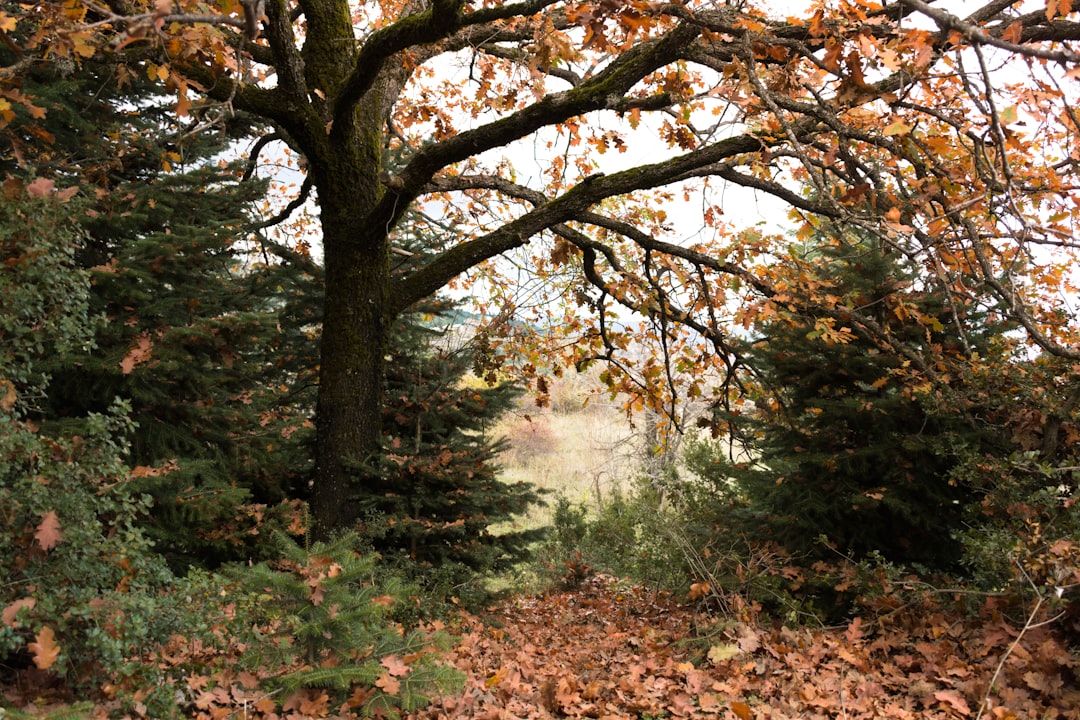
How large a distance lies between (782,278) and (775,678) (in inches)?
149

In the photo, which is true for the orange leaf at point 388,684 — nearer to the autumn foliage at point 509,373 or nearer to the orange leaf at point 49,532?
the autumn foliage at point 509,373

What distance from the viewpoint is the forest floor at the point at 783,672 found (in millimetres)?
3936

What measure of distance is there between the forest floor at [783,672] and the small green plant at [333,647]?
1.25 feet

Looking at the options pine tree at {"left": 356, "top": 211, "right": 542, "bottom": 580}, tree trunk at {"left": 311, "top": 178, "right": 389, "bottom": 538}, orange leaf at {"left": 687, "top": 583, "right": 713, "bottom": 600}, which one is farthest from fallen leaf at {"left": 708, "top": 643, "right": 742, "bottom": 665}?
tree trunk at {"left": 311, "top": 178, "right": 389, "bottom": 538}

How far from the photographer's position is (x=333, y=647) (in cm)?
361

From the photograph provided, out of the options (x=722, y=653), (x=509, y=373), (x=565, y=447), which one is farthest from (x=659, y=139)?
(x=565, y=447)

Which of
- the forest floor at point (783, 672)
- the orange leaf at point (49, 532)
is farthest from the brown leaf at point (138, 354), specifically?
the forest floor at point (783, 672)

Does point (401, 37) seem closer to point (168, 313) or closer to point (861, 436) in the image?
point (168, 313)

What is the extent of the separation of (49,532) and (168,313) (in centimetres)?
293

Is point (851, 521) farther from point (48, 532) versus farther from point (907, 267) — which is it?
point (48, 532)

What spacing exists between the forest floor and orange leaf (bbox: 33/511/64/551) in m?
1.97

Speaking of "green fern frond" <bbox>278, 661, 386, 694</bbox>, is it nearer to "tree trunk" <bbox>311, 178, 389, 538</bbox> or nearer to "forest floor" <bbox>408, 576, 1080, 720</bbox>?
"forest floor" <bbox>408, 576, 1080, 720</bbox>

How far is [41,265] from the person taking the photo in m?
3.42

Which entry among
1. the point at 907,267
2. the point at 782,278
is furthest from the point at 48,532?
the point at 907,267
